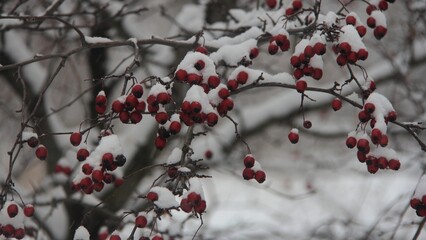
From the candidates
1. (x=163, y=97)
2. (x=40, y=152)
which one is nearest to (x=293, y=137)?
(x=163, y=97)

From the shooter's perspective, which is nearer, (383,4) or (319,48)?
(319,48)

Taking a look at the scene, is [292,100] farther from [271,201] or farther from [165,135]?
[271,201]

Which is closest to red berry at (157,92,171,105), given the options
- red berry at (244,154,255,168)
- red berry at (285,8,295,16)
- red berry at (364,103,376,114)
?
red berry at (244,154,255,168)

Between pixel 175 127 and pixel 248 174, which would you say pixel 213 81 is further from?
pixel 248 174

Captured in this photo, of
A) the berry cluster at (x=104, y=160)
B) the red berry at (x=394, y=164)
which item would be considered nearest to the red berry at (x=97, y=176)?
the berry cluster at (x=104, y=160)

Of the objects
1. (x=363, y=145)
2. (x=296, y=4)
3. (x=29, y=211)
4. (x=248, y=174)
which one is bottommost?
(x=29, y=211)

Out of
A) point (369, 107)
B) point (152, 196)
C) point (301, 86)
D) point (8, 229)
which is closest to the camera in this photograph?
point (152, 196)

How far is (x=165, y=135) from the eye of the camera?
1.62 metres

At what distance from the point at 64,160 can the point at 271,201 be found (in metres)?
7.65

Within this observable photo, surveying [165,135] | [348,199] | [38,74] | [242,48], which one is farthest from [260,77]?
[348,199]

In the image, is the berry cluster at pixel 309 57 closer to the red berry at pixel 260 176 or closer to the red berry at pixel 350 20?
the red berry at pixel 350 20

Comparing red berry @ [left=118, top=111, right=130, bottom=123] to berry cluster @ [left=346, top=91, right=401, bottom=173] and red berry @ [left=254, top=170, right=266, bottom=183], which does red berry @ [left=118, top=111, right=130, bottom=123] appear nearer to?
red berry @ [left=254, top=170, right=266, bottom=183]

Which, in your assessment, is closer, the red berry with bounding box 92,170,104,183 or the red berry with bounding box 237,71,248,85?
the red berry with bounding box 92,170,104,183

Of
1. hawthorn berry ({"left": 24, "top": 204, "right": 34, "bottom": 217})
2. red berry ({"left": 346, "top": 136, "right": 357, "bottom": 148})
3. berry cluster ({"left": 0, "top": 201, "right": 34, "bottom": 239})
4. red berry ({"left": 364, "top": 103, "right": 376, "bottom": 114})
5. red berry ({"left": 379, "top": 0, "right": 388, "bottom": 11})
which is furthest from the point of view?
red berry ({"left": 379, "top": 0, "right": 388, "bottom": 11})
